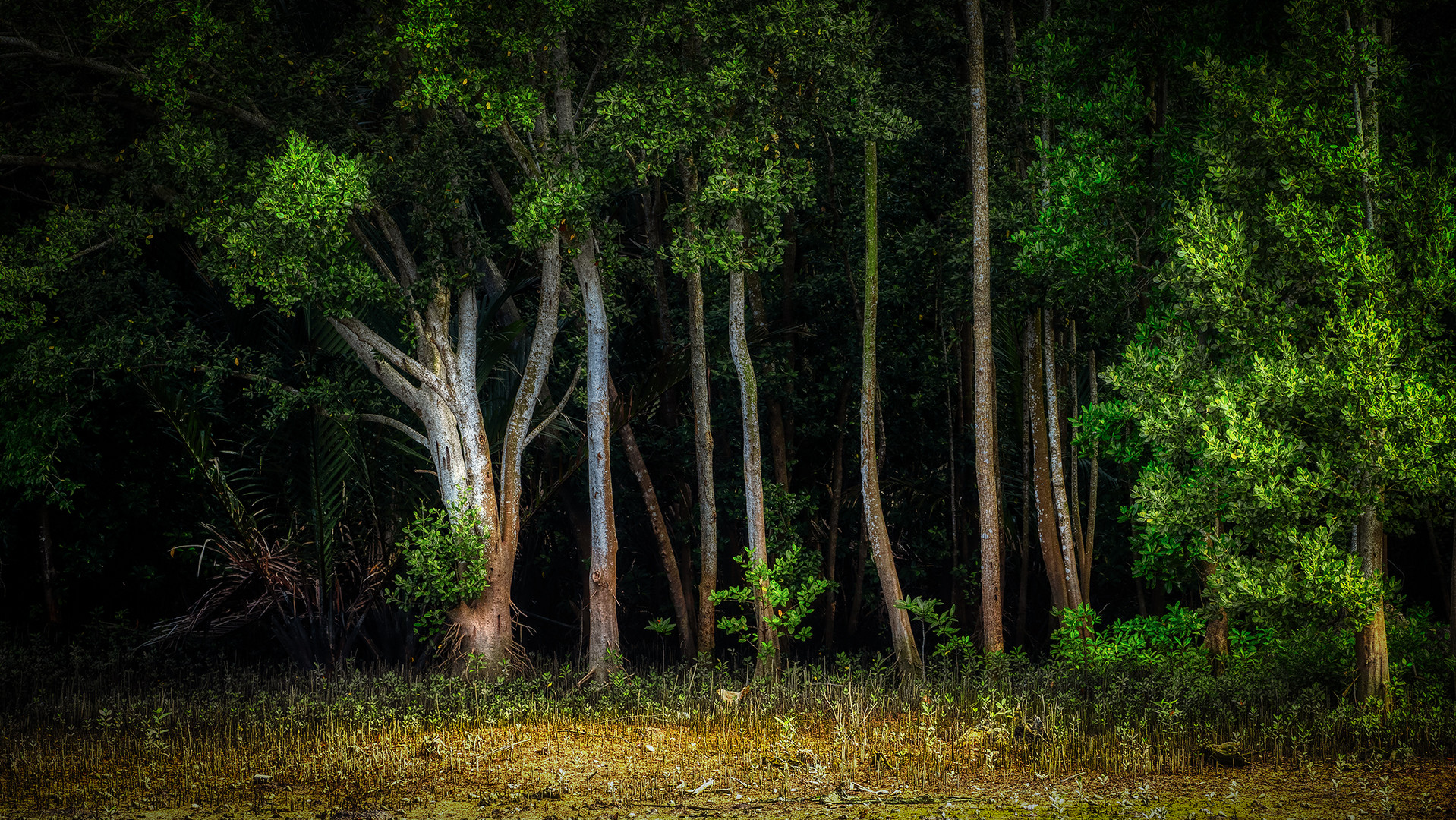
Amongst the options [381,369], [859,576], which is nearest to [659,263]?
[381,369]

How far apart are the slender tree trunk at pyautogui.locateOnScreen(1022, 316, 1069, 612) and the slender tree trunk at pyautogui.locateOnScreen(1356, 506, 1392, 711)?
3647 millimetres

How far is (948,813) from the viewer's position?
7891mm

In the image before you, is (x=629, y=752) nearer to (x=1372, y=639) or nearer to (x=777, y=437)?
(x=1372, y=639)

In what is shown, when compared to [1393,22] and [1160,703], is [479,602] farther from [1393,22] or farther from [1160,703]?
[1393,22]

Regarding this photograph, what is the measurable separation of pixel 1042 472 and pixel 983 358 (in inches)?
64.0

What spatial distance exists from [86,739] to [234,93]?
6.65 meters

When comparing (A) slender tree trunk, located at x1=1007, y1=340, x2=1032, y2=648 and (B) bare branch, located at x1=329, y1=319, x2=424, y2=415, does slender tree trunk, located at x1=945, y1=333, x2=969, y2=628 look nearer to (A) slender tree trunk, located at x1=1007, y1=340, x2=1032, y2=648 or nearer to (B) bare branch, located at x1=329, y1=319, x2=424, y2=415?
(A) slender tree trunk, located at x1=1007, y1=340, x2=1032, y2=648

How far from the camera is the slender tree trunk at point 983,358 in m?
13.0

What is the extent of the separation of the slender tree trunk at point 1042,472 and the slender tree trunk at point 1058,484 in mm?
72

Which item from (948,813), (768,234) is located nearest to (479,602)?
(768,234)

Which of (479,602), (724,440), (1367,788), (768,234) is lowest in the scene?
(1367,788)

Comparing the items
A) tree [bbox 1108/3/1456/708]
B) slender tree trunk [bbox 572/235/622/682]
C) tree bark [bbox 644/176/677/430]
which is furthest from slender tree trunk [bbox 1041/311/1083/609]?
slender tree trunk [bbox 572/235/622/682]

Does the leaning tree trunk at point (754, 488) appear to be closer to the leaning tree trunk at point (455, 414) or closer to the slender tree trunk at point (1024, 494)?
the leaning tree trunk at point (455, 414)

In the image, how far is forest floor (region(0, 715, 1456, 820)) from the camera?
8.03 m
